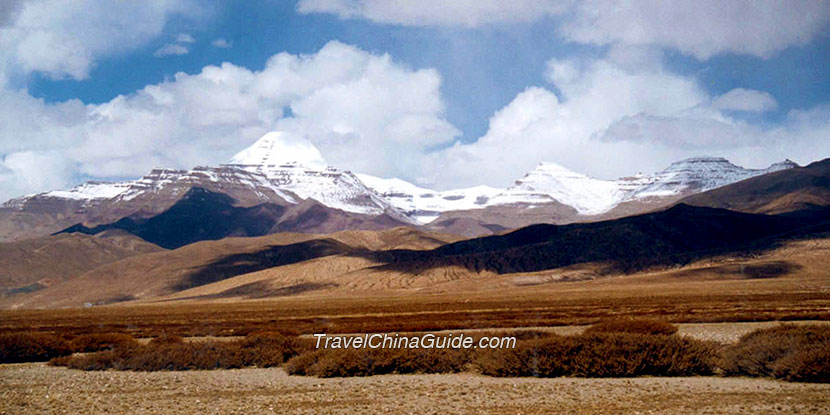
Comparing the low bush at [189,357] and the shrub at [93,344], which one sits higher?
the shrub at [93,344]

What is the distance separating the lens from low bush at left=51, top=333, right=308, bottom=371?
2667 cm

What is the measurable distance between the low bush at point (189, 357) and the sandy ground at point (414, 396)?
3.00 m

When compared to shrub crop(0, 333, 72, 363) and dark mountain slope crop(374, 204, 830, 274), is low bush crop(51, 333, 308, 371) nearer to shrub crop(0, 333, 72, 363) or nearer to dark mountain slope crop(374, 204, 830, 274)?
shrub crop(0, 333, 72, 363)

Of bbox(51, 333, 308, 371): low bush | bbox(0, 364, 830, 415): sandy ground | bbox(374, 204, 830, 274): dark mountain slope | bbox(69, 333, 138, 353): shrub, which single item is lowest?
bbox(0, 364, 830, 415): sandy ground

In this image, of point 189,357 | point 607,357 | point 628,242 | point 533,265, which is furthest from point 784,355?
point 628,242

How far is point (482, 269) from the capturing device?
151625 mm

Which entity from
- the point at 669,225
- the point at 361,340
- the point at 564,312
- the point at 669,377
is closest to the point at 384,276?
the point at 669,225

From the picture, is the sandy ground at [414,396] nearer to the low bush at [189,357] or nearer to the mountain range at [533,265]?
the low bush at [189,357]

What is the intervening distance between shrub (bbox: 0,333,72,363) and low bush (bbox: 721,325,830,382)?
95.0 ft

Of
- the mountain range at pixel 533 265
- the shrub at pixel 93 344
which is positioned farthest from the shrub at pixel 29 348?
the mountain range at pixel 533 265

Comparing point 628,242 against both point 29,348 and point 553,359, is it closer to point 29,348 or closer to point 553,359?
point 29,348

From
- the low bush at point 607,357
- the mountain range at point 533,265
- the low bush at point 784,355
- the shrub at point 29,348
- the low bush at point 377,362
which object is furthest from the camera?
the mountain range at point 533,265

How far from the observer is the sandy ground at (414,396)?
53.9 feet

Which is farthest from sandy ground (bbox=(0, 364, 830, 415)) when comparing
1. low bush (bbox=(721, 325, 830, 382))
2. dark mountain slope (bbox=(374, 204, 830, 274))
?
dark mountain slope (bbox=(374, 204, 830, 274))
